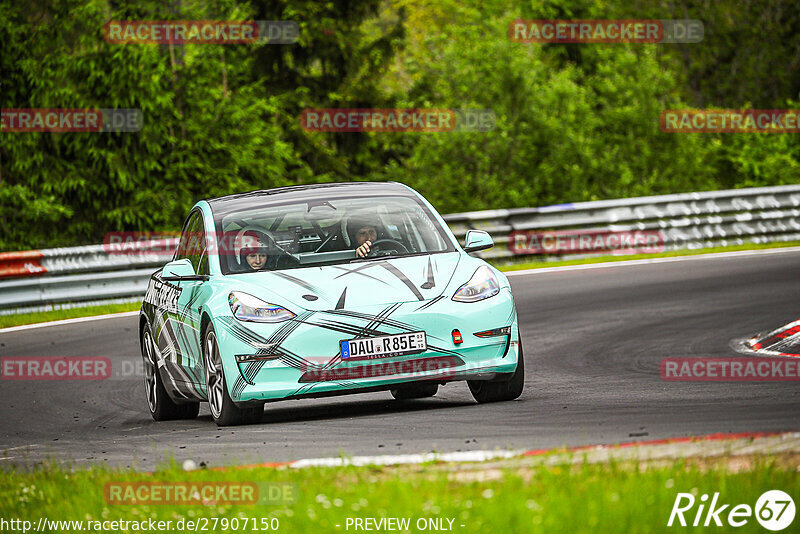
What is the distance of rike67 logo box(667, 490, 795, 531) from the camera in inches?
191

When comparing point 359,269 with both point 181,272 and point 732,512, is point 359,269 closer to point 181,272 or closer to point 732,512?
point 181,272

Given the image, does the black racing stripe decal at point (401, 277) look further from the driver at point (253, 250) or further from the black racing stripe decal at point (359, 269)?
the driver at point (253, 250)

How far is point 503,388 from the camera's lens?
9250 mm

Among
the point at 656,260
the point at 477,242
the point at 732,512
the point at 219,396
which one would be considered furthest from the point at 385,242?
the point at 656,260

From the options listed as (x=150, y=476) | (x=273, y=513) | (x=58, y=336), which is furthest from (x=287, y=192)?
(x=58, y=336)

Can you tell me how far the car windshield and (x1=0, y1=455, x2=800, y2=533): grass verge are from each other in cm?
318

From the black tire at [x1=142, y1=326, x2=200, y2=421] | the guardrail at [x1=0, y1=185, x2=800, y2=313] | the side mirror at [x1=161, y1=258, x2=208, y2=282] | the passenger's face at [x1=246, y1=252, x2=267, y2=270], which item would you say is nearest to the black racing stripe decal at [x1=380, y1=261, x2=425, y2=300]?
the passenger's face at [x1=246, y1=252, x2=267, y2=270]

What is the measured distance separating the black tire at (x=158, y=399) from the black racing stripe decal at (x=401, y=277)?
2.44 meters

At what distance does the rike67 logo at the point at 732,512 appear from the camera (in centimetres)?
486

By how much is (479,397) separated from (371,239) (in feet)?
4.62

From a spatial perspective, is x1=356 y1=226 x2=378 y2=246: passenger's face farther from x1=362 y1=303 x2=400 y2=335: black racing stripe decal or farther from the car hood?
x1=362 y1=303 x2=400 y2=335: black racing stripe decal

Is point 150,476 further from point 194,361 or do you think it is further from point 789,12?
point 789,12

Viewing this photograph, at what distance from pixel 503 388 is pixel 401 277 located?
3.61 ft

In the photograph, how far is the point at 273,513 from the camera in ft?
17.9
